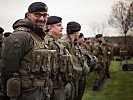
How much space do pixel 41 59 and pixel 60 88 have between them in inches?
57.4

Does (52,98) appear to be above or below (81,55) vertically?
below

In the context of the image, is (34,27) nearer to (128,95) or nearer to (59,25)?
(59,25)

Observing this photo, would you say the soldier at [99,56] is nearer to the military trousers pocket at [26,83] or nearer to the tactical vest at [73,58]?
the tactical vest at [73,58]

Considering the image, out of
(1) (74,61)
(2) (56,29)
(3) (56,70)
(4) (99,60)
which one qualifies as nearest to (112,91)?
(4) (99,60)

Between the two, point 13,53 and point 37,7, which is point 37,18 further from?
point 13,53

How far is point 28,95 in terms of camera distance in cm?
506

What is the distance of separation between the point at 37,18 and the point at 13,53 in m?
0.73

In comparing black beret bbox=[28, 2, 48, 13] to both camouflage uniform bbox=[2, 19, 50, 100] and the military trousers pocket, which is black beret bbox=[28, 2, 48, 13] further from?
the military trousers pocket

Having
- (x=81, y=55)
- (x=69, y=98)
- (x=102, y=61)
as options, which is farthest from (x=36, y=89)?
(x=102, y=61)

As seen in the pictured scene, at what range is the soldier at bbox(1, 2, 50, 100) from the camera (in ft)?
16.2

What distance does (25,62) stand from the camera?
5039 mm

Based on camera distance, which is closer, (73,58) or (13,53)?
(13,53)

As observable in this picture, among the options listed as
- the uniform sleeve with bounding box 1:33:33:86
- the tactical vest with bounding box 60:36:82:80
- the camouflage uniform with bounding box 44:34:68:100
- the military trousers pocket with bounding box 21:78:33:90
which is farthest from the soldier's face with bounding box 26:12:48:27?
the tactical vest with bounding box 60:36:82:80

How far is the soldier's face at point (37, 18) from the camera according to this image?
5.39 m
